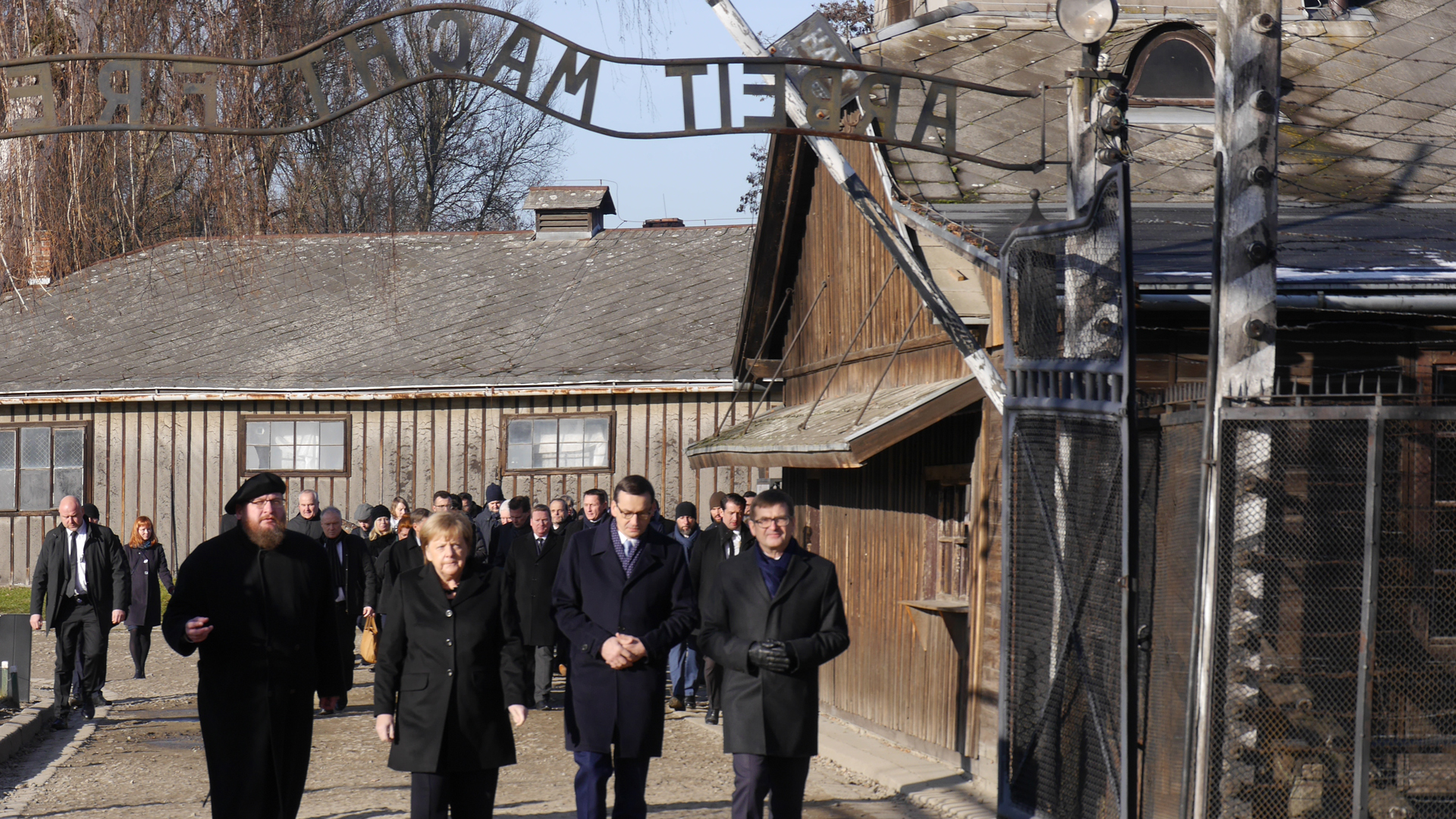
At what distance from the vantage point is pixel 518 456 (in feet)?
68.1

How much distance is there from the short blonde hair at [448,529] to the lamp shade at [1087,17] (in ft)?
A: 12.4

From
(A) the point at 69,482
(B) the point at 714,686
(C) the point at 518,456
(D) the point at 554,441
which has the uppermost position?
(D) the point at 554,441

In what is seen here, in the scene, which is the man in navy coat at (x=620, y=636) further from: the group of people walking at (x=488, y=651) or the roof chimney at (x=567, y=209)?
the roof chimney at (x=567, y=209)

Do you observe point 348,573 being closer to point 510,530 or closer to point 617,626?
point 510,530

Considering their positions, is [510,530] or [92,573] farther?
[510,530]

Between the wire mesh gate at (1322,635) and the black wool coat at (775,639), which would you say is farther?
the black wool coat at (775,639)

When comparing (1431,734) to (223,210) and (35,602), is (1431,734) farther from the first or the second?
(35,602)

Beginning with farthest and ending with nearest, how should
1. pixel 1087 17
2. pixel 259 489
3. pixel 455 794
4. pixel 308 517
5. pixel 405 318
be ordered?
pixel 405 318 → pixel 308 517 → pixel 1087 17 → pixel 259 489 → pixel 455 794

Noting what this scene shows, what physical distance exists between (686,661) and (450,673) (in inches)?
261

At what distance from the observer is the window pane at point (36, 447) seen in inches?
852

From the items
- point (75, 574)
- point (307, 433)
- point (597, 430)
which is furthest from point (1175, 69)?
point (307, 433)

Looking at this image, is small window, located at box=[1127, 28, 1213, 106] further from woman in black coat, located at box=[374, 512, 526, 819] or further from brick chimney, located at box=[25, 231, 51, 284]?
brick chimney, located at box=[25, 231, 51, 284]

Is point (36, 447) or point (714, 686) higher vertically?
point (36, 447)

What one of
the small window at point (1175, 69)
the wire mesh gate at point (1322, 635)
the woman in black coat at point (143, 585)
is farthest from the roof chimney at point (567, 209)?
the wire mesh gate at point (1322, 635)
